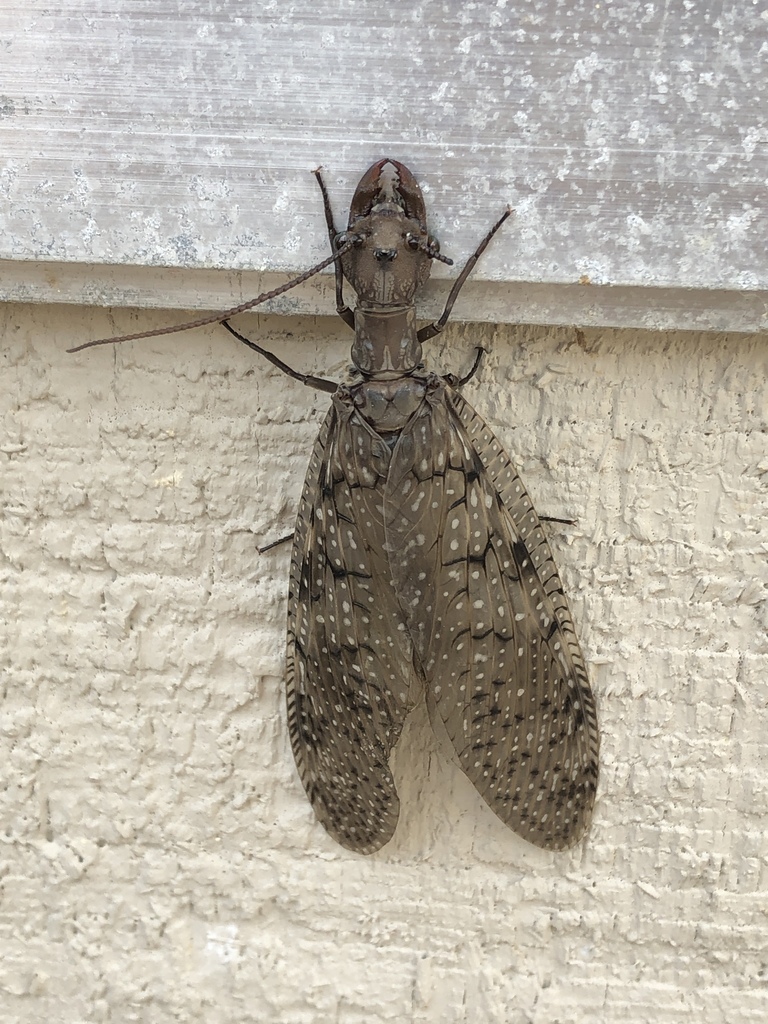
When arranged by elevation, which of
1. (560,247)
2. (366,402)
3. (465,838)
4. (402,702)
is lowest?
(465,838)

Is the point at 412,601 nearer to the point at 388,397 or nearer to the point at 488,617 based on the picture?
the point at 488,617

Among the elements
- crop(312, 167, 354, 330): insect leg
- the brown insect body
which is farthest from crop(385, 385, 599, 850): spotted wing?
crop(312, 167, 354, 330): insect leg

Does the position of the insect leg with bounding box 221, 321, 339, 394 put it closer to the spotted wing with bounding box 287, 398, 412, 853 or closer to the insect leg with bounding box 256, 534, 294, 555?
the spotted wing with bounding box 287, 398, 412, 853

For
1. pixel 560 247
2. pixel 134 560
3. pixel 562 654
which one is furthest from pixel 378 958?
pixel 560 247

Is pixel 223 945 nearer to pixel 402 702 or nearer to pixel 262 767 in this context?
pixel 262 767

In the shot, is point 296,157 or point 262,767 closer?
point 296,157
